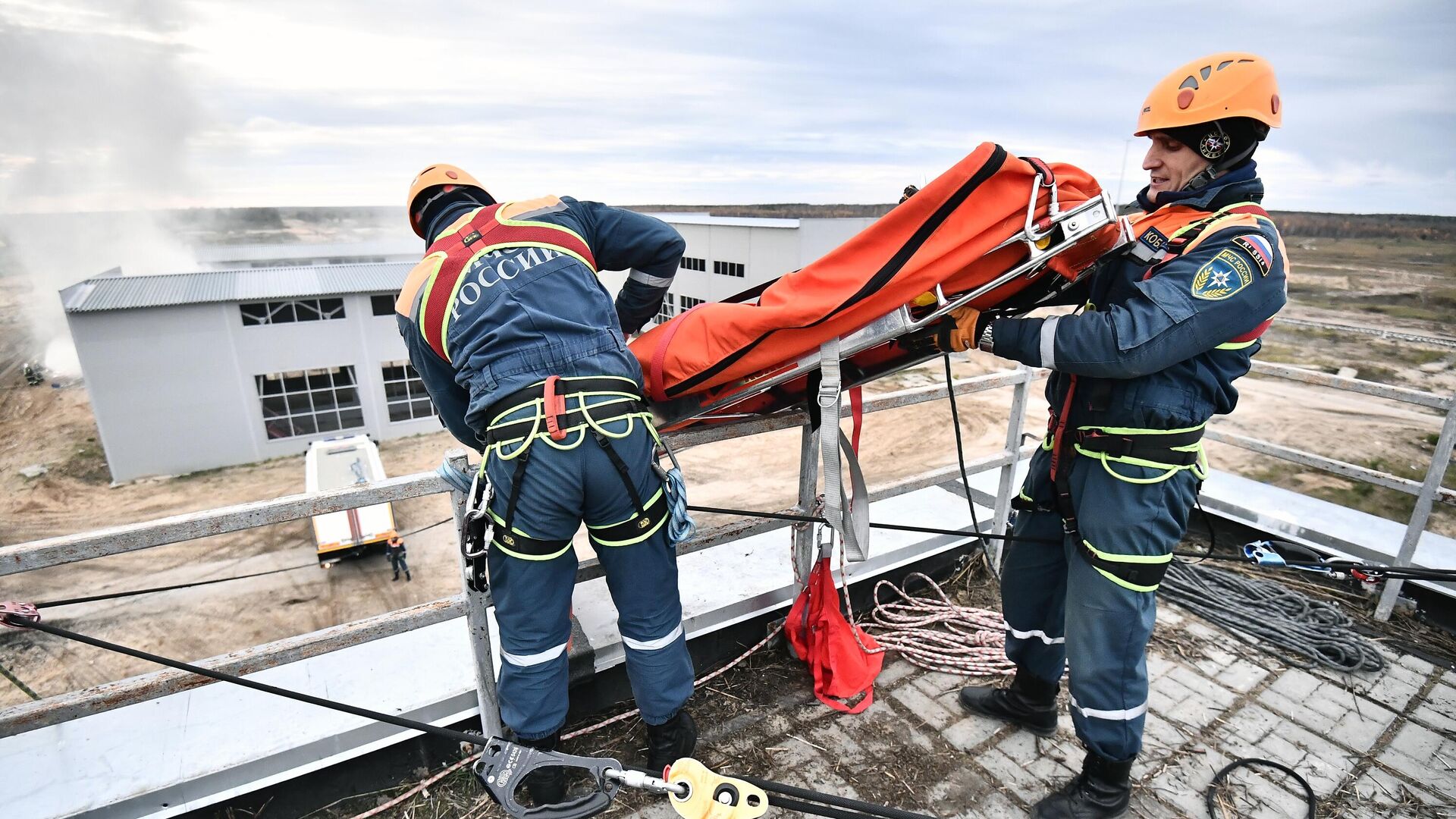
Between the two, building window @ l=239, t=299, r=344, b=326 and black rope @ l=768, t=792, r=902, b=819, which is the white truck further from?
black rope @ l=768, t=792, r=902, b=819

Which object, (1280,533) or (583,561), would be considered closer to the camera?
(583,561)

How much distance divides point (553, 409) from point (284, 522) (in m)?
1.00

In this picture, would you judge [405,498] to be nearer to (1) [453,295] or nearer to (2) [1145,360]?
(1) [453,295]

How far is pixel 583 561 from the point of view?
2947 millimetres

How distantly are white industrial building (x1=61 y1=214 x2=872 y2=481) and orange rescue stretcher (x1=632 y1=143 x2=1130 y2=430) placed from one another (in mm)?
19959

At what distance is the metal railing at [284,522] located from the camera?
6.35ft

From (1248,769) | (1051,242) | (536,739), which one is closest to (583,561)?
(536,739)

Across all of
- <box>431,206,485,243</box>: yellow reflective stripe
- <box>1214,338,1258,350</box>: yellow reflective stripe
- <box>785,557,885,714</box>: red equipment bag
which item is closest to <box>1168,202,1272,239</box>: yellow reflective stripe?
<box>1214,338,1258,350</box>: yellow reflective stripe

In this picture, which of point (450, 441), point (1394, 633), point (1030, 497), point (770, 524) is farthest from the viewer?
point (450, 441)

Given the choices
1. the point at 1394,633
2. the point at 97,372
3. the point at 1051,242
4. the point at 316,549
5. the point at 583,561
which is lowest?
the point at 316,549

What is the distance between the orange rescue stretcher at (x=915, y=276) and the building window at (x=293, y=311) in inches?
790

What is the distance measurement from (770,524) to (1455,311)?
44511 millimetres

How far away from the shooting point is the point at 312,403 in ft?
66.5

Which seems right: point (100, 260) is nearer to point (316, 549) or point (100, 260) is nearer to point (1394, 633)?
point (316, 549)
